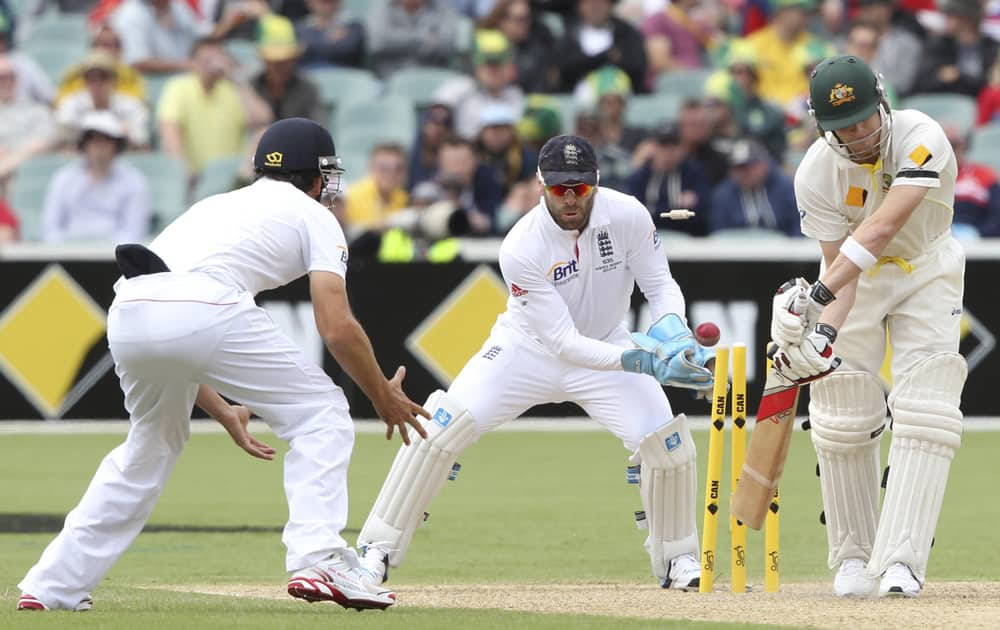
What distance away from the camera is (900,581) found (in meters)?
7.29

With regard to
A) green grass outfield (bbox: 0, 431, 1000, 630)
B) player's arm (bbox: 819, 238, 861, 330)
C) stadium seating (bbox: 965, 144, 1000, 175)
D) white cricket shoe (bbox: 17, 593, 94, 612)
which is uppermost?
player's arm (bbox: 819, 238, 861, 330)

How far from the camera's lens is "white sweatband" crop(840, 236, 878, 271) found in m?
7.21

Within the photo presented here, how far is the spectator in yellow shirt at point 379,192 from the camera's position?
52.5 ft

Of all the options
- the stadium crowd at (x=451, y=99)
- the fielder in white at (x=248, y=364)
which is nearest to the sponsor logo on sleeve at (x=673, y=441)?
the fielder in white at (x=248, y=364)

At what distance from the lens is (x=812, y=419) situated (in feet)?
25.6

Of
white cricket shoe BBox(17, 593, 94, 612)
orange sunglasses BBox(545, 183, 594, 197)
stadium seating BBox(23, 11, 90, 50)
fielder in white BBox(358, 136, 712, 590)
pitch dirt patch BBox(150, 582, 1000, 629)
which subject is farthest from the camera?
stadium seating BBox(23, 11, 90, 50)

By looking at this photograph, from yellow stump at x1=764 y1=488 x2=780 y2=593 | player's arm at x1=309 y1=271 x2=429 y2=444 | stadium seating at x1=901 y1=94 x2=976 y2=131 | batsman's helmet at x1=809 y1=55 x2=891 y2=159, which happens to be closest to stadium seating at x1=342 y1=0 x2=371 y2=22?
stadium seating at x1=901 y1=94 x2=976 y2=131

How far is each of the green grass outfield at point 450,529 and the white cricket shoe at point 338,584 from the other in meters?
0.08

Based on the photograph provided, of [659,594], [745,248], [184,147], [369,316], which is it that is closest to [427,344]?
[369,316]

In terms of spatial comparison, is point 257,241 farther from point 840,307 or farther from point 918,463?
point 918,463

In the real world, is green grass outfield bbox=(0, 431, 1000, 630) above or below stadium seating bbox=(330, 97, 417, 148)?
below

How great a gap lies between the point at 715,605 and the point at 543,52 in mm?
11710

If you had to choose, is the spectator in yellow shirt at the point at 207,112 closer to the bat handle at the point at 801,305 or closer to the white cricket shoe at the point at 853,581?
the white cricket shoe at the point at 853,581

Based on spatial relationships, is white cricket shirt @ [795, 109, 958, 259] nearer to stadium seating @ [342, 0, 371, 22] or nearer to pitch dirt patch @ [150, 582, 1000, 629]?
pitch dirt patch @ [150, 582, 1000, 629]
